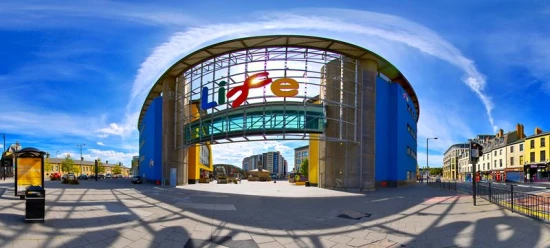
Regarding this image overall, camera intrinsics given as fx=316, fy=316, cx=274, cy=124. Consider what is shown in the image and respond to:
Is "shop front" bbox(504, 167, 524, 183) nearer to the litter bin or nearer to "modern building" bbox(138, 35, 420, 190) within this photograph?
"modern building" bbox(138, 35, 420, 190)

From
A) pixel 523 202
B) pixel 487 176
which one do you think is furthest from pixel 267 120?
pixel 487 176

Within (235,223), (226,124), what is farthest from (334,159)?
(235,223)

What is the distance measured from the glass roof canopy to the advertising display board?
617 inches

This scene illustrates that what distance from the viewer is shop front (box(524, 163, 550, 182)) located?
53.9m

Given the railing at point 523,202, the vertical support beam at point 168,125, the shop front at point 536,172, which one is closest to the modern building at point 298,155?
the shop front at point 536,172

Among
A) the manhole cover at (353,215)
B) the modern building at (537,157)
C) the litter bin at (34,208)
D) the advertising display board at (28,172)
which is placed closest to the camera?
the litter bin at (34,208)

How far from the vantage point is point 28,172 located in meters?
15.4

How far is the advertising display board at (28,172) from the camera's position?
598 inches

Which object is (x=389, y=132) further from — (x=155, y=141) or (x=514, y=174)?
(x=514, y=174)

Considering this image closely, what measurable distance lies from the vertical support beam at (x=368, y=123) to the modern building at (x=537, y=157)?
4466 cm

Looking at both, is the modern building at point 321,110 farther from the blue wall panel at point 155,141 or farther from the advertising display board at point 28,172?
the advertising display board at point 28,172

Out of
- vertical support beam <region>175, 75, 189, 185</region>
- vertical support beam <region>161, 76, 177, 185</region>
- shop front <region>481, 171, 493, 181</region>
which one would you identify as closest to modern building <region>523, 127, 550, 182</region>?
shop front <region>481, 171, 493, 181</region>

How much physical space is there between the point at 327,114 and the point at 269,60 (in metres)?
7.69

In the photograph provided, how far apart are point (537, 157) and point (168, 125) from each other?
62.1 meters
